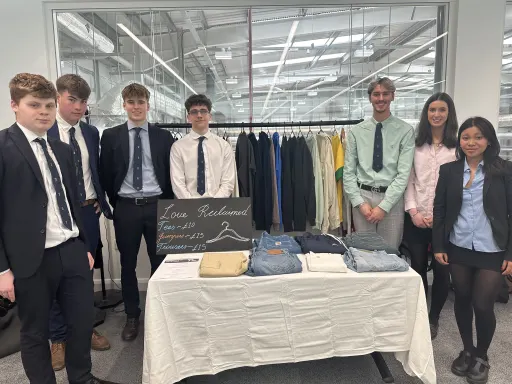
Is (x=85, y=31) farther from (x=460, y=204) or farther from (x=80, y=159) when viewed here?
(x=460, y=204)

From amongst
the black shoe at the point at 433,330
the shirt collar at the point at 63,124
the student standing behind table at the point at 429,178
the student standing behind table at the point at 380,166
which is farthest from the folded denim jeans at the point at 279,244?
the shirt collar at the point at 63,124

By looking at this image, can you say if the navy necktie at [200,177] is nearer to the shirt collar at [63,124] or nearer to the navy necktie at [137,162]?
the navy necktie at [137,162]

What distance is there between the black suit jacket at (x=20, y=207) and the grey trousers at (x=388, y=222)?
1986 mm

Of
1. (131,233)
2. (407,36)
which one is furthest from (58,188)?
(407,36)

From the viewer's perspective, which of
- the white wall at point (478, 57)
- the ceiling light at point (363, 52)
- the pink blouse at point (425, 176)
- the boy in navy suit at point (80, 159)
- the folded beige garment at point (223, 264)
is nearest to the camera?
the folded beige garment at point (223, 264)

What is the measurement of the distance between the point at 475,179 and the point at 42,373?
243 centimetres

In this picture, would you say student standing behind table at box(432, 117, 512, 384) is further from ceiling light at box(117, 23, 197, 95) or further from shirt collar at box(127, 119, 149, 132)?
ceiling light at box(117, 23, 197, 95)

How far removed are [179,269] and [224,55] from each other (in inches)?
92.5

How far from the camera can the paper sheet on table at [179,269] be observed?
1698 mm

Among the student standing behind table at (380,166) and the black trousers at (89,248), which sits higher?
the student standing behind table at (380,166)

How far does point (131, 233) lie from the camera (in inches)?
93.7

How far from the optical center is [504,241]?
1833 mm

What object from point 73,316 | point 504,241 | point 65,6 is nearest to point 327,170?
point 504,241

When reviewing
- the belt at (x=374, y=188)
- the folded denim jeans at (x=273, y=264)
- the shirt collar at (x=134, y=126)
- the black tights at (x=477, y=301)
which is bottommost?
the black tights at (x=477, y=301)
